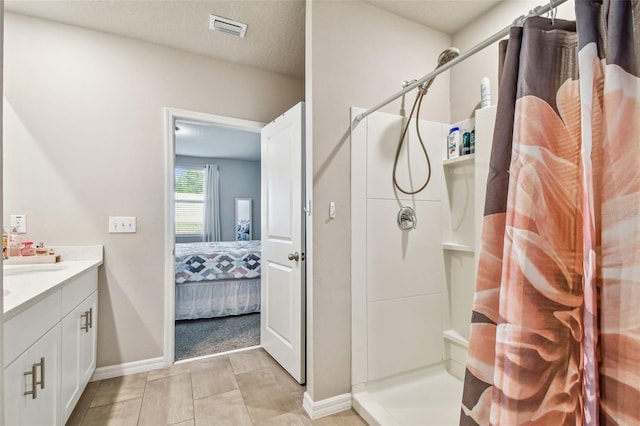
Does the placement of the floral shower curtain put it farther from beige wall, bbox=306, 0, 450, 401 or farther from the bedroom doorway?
the bedroom doorway

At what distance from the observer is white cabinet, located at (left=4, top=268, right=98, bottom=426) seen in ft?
3.45

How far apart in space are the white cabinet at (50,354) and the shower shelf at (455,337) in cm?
220

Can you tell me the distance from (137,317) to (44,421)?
1.02 m

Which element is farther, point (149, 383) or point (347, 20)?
point (149, 383)

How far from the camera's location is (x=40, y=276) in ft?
5.12

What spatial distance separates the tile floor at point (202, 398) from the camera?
1.71m

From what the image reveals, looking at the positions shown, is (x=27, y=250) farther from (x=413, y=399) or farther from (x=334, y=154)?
(x=413, y=399)

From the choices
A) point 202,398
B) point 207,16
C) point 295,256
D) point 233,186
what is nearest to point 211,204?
point 233,186

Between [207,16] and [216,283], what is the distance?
101 inches

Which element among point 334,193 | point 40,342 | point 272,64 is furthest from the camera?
point 272,64

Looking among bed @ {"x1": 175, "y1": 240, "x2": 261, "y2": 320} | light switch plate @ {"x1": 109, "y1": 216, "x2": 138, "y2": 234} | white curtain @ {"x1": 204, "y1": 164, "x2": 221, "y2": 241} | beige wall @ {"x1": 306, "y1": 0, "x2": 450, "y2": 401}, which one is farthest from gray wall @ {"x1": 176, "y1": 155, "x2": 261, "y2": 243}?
beige wall @ {"x1": 306, "y1": 0, "x2": 450, "y2": 401}

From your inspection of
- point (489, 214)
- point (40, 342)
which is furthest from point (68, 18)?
point (489, 214)

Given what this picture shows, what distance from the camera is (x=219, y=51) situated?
2475 millimetres

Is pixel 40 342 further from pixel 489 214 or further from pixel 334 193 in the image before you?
pixel 489 214
